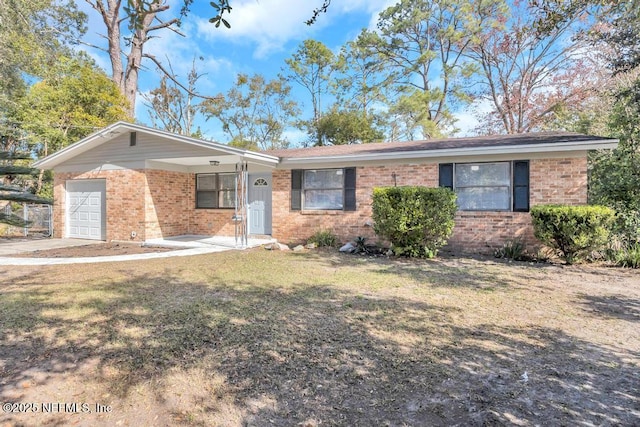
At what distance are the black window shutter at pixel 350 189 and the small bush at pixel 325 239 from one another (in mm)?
904

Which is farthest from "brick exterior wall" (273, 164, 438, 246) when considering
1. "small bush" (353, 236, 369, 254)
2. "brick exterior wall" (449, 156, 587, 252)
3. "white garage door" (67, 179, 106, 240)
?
"white garage door" (67, 179, 106, 240)

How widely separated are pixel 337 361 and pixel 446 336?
4.39 ft

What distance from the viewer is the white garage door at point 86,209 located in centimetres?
1243

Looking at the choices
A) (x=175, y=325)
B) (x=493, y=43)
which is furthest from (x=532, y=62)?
(x=175, y=325)

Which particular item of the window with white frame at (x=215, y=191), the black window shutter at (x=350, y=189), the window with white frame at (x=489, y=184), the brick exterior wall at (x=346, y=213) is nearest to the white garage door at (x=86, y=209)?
the window with white frame at (x=215, y=191)

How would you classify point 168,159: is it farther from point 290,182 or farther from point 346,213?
point 346,213

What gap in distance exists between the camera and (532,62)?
68.2 ft

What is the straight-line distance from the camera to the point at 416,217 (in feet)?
28.4

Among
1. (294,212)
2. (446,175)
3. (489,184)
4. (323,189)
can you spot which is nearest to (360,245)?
(323,189)

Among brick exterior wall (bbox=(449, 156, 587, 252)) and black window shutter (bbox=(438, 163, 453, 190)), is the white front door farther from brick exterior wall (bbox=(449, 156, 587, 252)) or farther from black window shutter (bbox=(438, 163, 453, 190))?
brick exterior wall (bbox=(449, 156, 587, 252))

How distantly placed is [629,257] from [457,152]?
4.21m

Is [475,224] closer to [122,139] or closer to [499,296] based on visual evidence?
[499,296]

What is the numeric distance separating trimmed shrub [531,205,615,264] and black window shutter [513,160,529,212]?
35.1 inches

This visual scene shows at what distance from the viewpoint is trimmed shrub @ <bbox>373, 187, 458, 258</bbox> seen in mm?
8625
